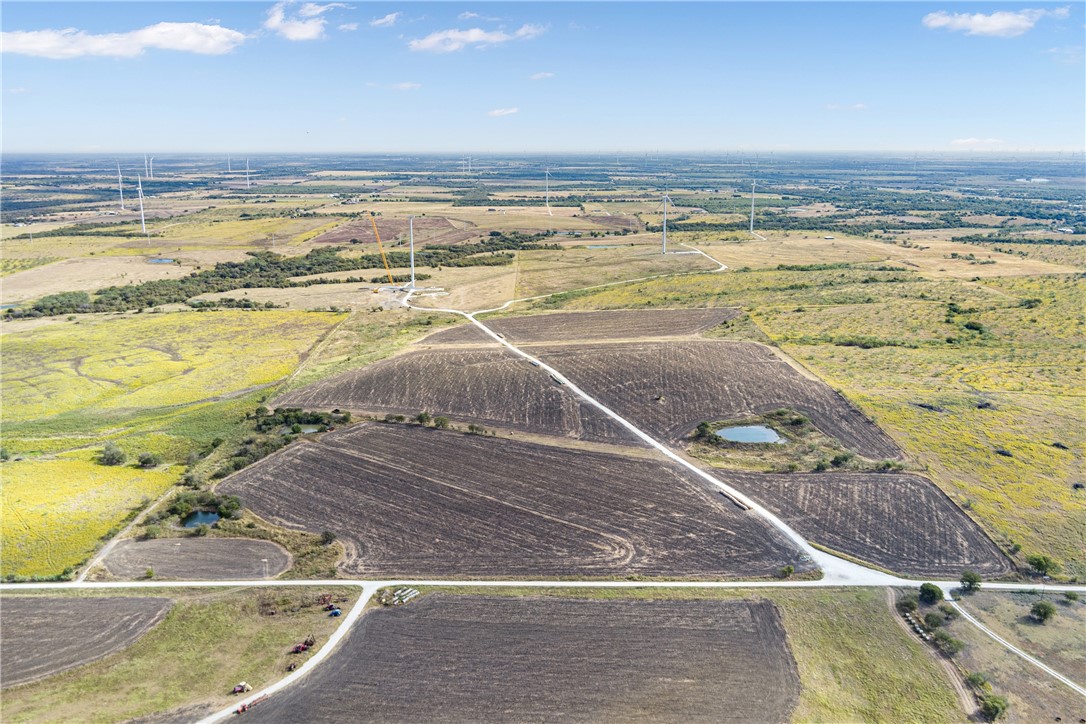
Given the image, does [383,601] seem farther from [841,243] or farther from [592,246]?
[841,243]

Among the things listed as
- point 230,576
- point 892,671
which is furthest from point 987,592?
point 230,576

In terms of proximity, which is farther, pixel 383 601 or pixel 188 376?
pixel 188 376

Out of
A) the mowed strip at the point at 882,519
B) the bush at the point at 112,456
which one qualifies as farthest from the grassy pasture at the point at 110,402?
the mowed strip at the point at 882,519

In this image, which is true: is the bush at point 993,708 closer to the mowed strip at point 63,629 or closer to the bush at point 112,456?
the mowed strip at point 63,629

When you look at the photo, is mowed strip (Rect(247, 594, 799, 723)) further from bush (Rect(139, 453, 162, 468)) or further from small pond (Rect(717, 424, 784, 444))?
bush (Rect(139, 453, 162, 468))

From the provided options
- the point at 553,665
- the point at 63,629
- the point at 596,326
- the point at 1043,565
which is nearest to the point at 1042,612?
the point at 1043,565
